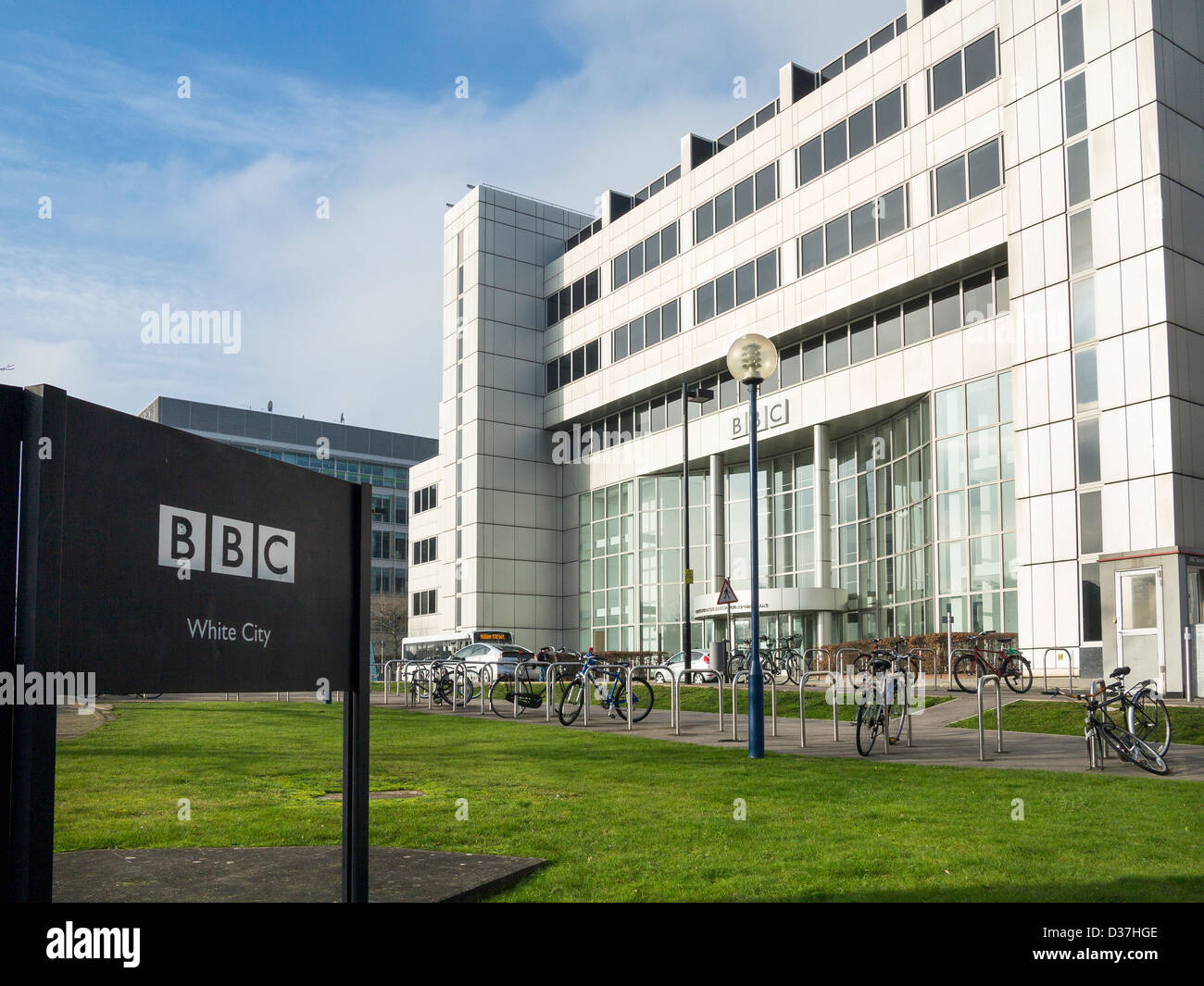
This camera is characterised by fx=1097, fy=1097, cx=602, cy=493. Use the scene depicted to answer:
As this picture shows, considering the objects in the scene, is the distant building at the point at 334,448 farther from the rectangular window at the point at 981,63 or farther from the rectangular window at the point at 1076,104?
the rectangular window at the point at 1076,104

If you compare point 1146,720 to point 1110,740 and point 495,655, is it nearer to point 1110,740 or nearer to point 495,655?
point 1110,740

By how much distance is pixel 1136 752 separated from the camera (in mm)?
12047

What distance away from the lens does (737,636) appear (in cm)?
4491

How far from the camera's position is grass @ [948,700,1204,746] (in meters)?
15.4

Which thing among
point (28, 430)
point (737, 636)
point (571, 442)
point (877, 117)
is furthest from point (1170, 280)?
point (571, 442)

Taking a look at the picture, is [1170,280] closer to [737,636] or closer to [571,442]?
[737,636]

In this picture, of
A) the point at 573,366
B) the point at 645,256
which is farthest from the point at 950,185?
the point at 573,366

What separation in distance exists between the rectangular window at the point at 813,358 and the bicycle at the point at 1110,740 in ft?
90.7

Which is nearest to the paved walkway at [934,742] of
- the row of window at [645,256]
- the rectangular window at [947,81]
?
the rectangular window at [947,81]

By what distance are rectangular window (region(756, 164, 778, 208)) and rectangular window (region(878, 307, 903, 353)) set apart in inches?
299

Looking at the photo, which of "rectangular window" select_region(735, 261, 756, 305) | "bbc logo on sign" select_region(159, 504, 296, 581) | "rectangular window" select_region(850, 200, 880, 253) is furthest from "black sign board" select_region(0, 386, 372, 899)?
"rectangular window" select_region(735, 261, 756, 305)

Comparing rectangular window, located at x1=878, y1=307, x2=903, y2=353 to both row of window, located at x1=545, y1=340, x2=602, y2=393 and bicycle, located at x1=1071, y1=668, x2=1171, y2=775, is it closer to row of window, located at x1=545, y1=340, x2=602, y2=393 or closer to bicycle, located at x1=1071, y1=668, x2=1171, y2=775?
row of window, located at x1=545, y1=340, x2=602, y2=393

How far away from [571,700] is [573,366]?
35.6 m

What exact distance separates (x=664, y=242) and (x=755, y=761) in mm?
37566
